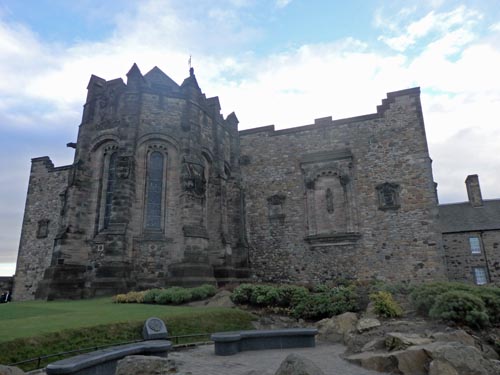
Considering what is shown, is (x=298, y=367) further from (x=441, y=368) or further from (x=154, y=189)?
(x=154, y=189)

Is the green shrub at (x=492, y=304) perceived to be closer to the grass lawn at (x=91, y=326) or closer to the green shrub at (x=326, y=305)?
the green shrub at (x=326, y=305)

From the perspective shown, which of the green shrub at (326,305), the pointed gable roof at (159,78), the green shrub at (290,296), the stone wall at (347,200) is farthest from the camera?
the pointed gable roof at (159,78)

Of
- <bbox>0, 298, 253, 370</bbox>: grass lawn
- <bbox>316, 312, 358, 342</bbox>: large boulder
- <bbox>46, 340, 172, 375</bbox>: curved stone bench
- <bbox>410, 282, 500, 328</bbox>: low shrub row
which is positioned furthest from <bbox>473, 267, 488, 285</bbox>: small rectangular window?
<bbox>46, 340, 172, 375</bbox>: curved stone bench

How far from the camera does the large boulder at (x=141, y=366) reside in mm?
6168

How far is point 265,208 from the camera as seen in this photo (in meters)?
24.9

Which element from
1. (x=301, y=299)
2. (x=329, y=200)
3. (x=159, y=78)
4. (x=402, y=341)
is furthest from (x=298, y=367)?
(x=159, y=78)

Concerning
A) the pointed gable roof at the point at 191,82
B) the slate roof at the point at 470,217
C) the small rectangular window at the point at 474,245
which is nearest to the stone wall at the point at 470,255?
the small rectangular window at the point at 474,245

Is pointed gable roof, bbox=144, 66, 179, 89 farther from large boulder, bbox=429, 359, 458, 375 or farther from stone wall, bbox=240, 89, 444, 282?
large boulder, bbox=429, 359, 458, 375

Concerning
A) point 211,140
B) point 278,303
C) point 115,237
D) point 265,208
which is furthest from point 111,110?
point 278,303

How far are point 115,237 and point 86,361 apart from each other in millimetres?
10753

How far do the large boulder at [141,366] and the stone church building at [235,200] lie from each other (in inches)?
406

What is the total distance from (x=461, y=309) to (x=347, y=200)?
1270 cm

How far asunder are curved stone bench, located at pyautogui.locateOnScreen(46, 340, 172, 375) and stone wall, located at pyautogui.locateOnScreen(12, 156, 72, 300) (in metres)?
25.2

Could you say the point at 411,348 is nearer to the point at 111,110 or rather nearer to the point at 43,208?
the point at 111,110
